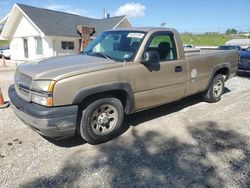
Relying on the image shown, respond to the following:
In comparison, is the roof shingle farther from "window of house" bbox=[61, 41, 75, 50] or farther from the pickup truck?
the pickup truck

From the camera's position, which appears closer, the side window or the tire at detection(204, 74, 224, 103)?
the side window

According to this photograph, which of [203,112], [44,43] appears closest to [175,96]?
[203,112]

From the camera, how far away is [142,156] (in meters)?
3.69

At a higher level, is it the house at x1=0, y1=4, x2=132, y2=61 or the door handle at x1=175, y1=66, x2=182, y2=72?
the house at x1=0, y1=4, x2=132, y2=61

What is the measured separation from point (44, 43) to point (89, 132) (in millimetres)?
18974

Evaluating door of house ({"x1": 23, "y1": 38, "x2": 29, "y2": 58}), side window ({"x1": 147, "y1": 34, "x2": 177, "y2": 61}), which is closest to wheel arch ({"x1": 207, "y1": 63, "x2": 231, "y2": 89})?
side window ({"x1": 147, "y1": 34, "x2": 177, "y2": 61})

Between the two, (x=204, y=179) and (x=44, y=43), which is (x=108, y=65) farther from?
(x=44, y=43)

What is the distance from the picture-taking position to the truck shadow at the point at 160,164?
10.0ft

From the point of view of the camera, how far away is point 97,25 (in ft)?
83.7

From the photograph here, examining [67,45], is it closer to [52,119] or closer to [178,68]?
[178,68]

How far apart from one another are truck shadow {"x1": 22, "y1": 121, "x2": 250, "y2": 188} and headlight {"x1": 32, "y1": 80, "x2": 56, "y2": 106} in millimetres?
947

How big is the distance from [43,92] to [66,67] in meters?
0.58

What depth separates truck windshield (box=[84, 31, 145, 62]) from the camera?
4.42 metres

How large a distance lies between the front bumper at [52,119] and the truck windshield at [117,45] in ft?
4.53
